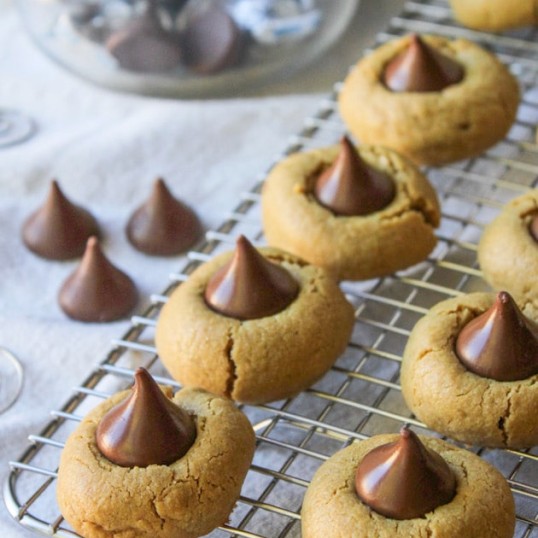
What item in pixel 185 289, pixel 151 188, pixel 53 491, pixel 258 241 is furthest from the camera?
pixel 151 188

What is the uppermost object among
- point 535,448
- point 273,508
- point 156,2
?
point 156,2

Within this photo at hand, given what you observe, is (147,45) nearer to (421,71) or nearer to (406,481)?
(421,71)

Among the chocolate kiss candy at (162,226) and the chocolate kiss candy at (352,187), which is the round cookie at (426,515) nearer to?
the chocolate kiss candy at (352,187)

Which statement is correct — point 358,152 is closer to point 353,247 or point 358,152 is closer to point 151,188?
point 353,247

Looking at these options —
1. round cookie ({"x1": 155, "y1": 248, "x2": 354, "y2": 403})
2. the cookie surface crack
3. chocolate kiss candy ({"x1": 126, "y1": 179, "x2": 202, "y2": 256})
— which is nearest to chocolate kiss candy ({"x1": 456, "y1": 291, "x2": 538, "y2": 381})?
round cookie ({"x1": 155, "y1": 248, "x2": 354, "y2": 403})

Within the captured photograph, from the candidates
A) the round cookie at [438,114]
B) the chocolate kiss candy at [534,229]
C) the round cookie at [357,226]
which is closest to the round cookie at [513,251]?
the chocolate kiss candy at [534,229]

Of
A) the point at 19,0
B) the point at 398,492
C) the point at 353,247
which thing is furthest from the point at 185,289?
the point at 19,0

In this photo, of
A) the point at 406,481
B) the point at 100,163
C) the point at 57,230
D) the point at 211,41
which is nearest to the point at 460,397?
the point at 406,481

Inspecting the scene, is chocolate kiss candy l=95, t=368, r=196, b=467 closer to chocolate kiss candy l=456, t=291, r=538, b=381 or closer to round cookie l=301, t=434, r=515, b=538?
round cookie l=301, t=434, r=515, b=538
